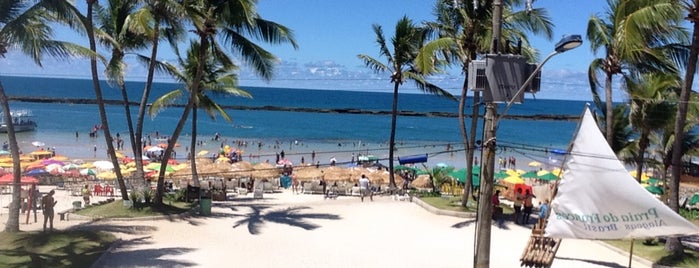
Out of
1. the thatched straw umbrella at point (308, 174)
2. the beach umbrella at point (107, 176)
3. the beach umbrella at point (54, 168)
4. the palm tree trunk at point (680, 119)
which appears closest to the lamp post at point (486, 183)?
the palm tree trunk at point (680, 119)

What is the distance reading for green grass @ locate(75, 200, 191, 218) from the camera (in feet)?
60.9

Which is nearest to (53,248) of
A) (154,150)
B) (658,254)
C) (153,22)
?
(153,22)

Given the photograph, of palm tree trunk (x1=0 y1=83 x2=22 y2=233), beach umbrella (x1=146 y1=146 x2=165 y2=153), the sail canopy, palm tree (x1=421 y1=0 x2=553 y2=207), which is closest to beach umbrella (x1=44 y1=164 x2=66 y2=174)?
beach umbrella (x1=146 y1=146 x2=165 y2=153)

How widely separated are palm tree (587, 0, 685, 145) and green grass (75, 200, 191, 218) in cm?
1351

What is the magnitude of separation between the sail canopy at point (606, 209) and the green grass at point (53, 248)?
30.6 ft

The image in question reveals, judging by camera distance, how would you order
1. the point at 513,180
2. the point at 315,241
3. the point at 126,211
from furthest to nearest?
1. the point at 513,180
2. the point at 126,211
3. the point at 315,241

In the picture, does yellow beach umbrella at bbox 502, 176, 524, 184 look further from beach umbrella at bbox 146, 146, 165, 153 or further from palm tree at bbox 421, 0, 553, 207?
beach umbrella at bbox 146, 146, 165, 153

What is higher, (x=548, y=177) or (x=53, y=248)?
(x=548, y=177)

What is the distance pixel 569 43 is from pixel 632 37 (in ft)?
22.5

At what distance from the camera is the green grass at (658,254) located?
47.6 ft

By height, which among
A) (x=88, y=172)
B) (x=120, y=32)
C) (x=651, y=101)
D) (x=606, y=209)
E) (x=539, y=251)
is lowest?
(x=88, y=172)

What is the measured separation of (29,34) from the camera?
13.9 meters

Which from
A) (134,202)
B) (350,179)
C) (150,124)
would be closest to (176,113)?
(150,124)

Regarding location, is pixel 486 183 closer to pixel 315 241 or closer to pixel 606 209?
pixel 606 209
